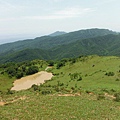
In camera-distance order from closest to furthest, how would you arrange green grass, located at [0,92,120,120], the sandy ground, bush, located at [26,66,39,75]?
green grass, located at [0,92,120,120] < the sandy ground < bush, located at [26,66,39,75]

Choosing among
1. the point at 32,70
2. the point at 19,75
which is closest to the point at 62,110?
the point at 32,70

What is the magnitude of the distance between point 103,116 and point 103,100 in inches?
286

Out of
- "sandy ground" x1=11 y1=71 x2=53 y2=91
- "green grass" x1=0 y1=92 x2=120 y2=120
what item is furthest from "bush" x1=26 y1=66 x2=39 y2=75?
"green grass" x1=0 y1=92 x2=120 y2=120

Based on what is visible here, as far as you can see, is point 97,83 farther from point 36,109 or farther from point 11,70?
point 11,70

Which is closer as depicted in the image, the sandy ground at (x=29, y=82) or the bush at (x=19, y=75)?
the sandy ground at (x=29, y=82)

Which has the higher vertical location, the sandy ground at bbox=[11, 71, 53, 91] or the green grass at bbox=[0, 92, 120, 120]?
the green grass at bbox=[0, 92, 120, 120]

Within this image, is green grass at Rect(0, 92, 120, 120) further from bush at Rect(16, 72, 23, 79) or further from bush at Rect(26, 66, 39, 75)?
bush at Rect(16, 72, 23, 79)

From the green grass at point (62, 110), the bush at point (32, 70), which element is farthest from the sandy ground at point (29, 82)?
the green grass at point (62, 110)

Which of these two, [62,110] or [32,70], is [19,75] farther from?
[62,110]

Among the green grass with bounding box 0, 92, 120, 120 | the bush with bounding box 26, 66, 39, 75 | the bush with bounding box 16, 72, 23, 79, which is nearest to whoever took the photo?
the green grass with bounding box 0, 92, 120, 120

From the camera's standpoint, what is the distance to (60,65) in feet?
270

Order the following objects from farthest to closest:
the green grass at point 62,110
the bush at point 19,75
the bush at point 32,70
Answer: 1. the bush at point 32,70
2. the bush at point 19,75
3. the green grass at point 62,110

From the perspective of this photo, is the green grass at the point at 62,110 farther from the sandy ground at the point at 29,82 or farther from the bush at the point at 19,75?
the bush at the point at 19,75

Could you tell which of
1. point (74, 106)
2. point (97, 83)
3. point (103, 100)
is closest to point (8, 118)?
point (74, 106)
